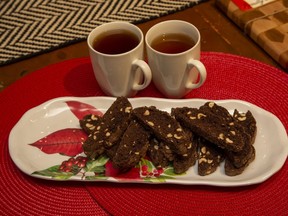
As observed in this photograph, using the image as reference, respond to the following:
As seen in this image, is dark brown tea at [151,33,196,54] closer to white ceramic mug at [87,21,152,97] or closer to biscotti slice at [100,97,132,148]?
white ceramic mug at [87,21,152,97]

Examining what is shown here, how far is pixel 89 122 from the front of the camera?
0.92 m

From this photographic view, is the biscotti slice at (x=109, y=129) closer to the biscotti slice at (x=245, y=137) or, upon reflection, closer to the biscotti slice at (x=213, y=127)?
the biscotti slice at (x=213, y=127)

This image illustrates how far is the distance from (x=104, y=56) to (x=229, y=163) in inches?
15.5

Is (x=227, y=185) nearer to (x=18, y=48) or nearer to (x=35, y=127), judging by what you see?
(x=35, y=127)

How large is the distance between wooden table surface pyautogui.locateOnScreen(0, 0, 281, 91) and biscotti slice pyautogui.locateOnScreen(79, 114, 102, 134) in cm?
36

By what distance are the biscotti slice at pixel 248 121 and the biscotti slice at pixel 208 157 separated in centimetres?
8

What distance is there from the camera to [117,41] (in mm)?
1021

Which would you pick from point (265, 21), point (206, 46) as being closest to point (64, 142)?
point (206, 46)

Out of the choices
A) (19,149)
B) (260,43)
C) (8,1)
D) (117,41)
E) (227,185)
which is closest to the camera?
(227,185)

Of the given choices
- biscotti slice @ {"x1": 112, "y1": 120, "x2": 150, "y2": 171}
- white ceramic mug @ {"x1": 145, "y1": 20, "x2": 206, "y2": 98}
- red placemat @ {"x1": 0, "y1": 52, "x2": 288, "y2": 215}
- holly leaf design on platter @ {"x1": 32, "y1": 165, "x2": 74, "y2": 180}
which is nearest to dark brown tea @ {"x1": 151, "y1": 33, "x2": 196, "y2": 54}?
white ceramic mug @ {"x1": 145, "y1": 20, "x2": 206, "y2": 98}

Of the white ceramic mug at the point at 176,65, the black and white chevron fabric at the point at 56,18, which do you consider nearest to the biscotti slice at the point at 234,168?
the white ceramic mug at the point at 176,65

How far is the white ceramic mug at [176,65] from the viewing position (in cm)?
92

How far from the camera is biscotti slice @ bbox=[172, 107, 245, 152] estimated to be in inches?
31.3

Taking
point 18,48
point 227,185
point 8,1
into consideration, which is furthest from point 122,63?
point 8,1
